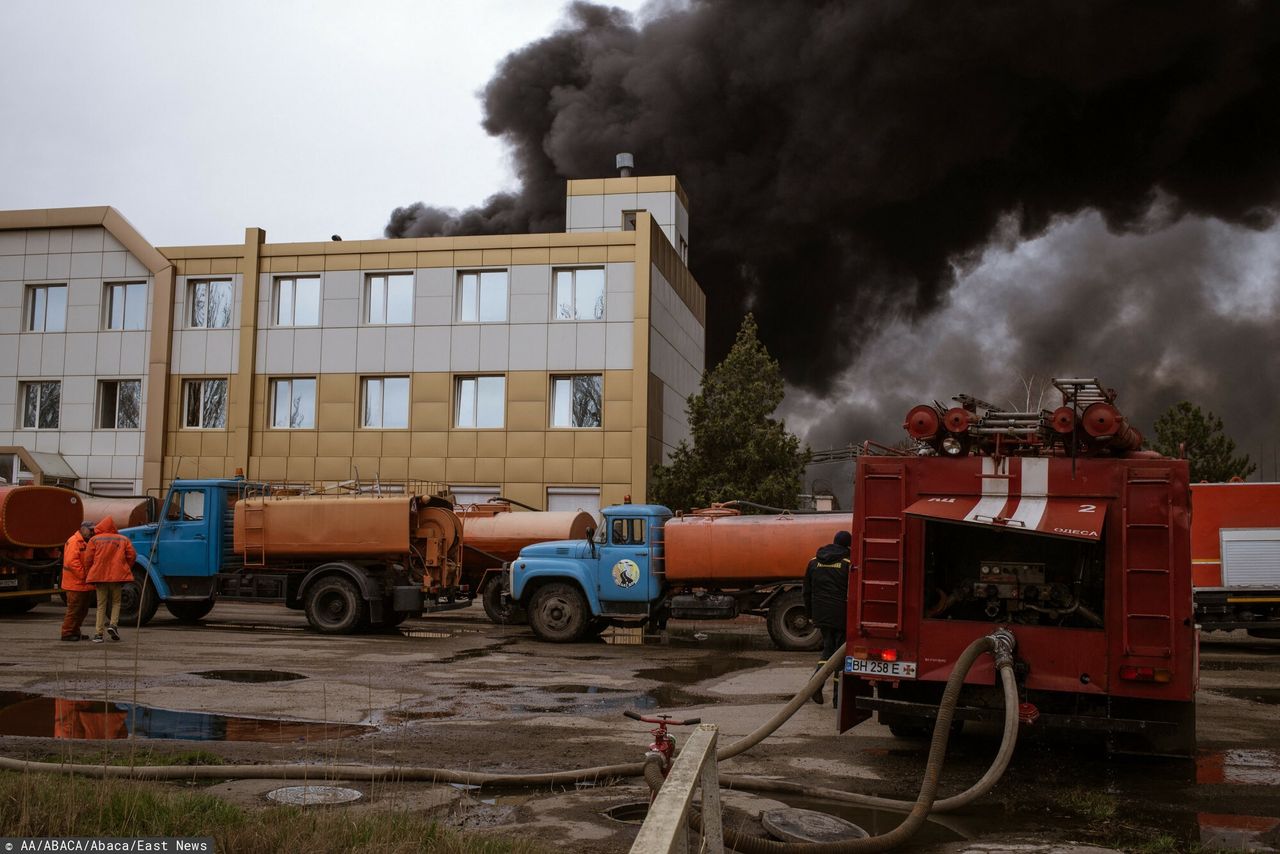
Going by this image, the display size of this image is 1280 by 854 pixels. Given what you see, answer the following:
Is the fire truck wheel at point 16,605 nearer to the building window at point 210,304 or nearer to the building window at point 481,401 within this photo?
the building window at point 481,401

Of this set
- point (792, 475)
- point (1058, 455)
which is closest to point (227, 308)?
point (792, 475)

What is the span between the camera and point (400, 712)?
10.4m

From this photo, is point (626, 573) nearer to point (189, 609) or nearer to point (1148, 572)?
point (189, 609)

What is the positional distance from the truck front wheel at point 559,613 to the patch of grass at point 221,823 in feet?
39.6

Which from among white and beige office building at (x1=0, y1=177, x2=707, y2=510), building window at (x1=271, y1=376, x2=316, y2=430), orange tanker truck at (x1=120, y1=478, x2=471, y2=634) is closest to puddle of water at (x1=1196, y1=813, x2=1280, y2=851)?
orange tanker truck at (x1=120, y1=478, x2=471, y2=634)

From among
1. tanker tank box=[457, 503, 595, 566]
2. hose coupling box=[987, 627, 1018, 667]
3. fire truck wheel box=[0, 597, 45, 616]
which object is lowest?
fire truck wheel box=[0, 597, 45, 616]

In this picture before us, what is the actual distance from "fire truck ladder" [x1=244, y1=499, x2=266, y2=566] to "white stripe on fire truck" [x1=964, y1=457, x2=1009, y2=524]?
48.6 ft

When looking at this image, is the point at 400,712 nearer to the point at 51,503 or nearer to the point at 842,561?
the point at 842,561

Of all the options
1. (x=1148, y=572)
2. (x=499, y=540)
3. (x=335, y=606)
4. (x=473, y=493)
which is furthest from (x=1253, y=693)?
(x=473, y=493)

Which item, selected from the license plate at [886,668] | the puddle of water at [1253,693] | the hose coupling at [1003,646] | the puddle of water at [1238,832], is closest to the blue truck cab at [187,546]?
the license plate at [886,668]

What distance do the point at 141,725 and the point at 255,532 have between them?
35.7 ft

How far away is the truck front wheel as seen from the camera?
18047 mm

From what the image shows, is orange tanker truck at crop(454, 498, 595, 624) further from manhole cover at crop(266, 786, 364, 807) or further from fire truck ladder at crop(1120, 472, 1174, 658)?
manhole cover at crop(266, 786, 364, 807)

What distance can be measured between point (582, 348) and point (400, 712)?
875 inches
